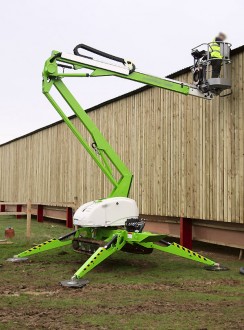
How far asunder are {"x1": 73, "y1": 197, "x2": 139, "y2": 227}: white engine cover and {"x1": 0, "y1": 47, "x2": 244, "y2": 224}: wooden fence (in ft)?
8.03

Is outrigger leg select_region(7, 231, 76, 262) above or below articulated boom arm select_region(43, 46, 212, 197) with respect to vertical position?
below

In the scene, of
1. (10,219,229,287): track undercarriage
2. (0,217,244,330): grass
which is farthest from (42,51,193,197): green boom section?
(0,217,244,330): grass

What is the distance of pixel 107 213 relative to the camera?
9078 mm

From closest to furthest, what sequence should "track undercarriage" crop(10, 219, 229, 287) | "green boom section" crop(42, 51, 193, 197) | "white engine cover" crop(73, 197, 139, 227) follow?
"track undercarriage" crop(10, 219, 229, 287)
"white engine cover" crop(73, 197, 139, 227)
"green boom section" crop(42, 51, 193, 197)

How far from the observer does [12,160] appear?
88.0 ft

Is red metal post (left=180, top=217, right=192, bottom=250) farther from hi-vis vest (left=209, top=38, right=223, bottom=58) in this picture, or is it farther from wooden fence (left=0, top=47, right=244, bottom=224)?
hi-vis vest (left=209, top=38, right=223, bottom=58)

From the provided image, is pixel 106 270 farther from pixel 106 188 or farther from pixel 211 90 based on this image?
pixel 106 188

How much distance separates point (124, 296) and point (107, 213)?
2.71 meters

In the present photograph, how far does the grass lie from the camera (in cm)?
529

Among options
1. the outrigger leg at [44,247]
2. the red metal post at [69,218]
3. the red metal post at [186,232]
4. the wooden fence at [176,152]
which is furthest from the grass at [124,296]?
the red metal post at [69,218]

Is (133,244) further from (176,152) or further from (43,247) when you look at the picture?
(176,152)

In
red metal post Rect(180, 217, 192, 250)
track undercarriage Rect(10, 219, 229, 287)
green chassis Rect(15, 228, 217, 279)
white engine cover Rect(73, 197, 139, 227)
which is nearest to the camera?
green chassis Rect(15, 228, 217, 279)

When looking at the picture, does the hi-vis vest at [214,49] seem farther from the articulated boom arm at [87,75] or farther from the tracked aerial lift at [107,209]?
the articulated boom arm at [87,75]

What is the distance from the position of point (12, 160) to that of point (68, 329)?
22747mm
